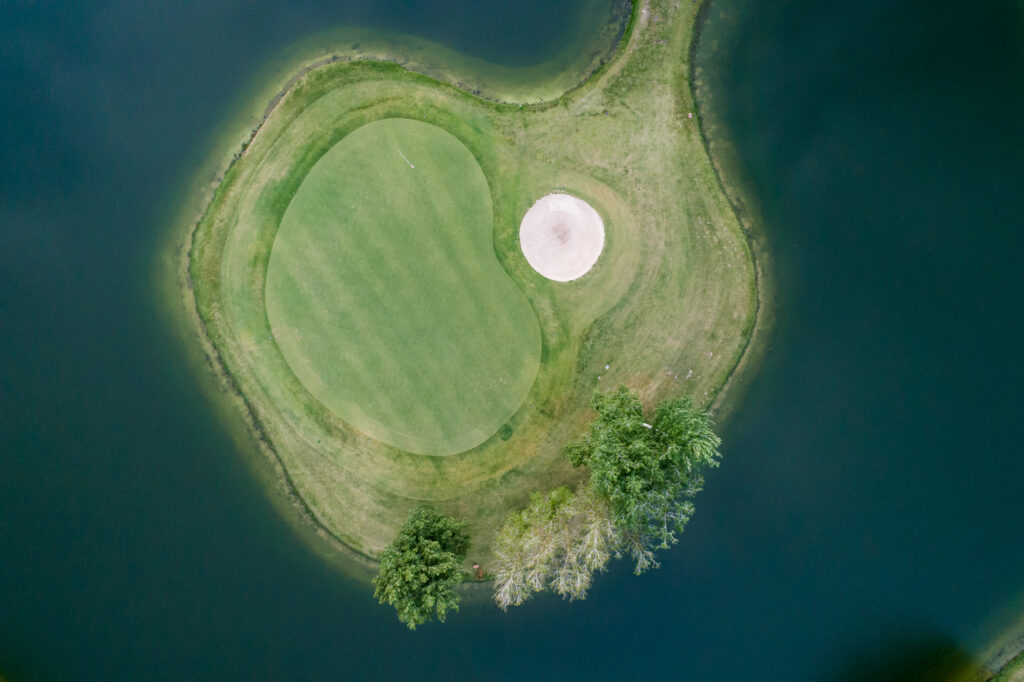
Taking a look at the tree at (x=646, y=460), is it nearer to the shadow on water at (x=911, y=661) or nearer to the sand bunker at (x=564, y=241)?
the sand bunker at (x=564, y=241)

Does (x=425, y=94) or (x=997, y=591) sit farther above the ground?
(x=425, y=94)

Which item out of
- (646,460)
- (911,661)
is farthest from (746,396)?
(911,661)

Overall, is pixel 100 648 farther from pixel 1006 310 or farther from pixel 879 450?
pixel 1006 310

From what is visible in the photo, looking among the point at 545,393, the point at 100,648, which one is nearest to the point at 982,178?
the point at 545,393

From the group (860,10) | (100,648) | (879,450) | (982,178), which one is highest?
(860,10)

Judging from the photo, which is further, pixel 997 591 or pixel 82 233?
pixel 82 233

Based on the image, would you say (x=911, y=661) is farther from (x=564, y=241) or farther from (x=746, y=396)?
(x=564, y=241)
